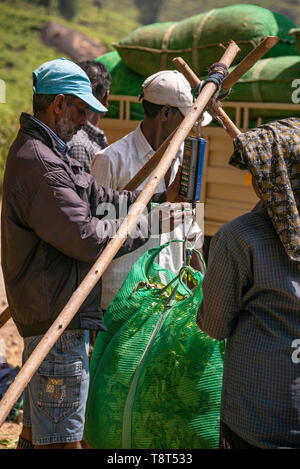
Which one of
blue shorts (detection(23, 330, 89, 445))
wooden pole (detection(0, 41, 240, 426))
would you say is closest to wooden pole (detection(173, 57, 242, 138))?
wooden pole (detection(0, 41, 240, 426))

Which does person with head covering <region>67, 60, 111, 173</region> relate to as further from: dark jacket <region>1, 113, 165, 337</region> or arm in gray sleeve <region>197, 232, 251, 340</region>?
arm in gray sleeve <region>197, 232, 251, 340</region>

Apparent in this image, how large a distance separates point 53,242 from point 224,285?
677 mm

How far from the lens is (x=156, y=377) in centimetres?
221

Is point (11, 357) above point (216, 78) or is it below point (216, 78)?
below

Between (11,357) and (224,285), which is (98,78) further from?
(224,285)

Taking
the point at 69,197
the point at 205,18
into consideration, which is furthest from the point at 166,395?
the point at 205,18

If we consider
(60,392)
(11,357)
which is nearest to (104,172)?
(60,392)

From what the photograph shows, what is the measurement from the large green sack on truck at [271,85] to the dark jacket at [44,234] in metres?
2.92

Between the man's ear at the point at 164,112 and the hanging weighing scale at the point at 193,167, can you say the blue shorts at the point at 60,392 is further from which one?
the man's ear at the point at 164,112

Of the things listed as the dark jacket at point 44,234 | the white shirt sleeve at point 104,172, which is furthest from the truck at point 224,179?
the dark jacket at point 44,234

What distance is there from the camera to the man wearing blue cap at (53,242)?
216cm

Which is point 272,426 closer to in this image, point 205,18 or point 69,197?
point 69,197

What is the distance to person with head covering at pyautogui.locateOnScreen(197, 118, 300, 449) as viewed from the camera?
169 centimetres

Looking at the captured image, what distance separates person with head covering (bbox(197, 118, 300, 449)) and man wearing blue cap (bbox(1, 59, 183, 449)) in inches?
23.7
